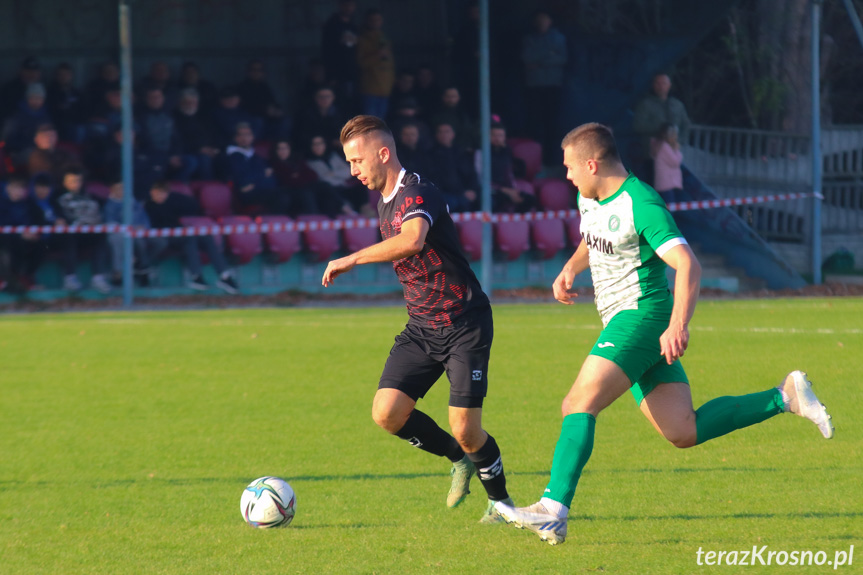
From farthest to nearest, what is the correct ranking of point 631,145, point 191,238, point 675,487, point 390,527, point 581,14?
point 581,14
point 631,145
point 191,238
point 675,487
point 390,527

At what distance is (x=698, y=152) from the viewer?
19.3 metres

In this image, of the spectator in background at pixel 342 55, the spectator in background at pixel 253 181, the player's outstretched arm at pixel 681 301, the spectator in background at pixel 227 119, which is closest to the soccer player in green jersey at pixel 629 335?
the player's outstretched arm at pixel 681 301

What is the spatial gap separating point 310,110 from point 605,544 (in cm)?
1387

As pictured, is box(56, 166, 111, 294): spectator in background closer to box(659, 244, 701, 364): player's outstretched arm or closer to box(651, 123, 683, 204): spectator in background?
box(651, 123, 683, 204): spectator in background

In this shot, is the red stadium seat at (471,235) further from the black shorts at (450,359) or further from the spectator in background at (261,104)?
the black shorts at (450,359)

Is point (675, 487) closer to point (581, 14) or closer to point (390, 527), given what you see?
point (390, 527)

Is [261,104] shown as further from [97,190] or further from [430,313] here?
[430,313]

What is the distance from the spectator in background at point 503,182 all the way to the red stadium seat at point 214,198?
3.86m

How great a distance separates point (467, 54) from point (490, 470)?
601 inches

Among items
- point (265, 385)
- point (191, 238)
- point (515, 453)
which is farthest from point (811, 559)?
point (191, 238)

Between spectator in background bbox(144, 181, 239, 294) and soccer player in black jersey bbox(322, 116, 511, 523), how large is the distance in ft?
38.9

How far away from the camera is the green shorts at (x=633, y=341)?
4734 millimetres

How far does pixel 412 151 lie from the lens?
17.2m

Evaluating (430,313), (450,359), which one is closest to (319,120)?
(430,313)
